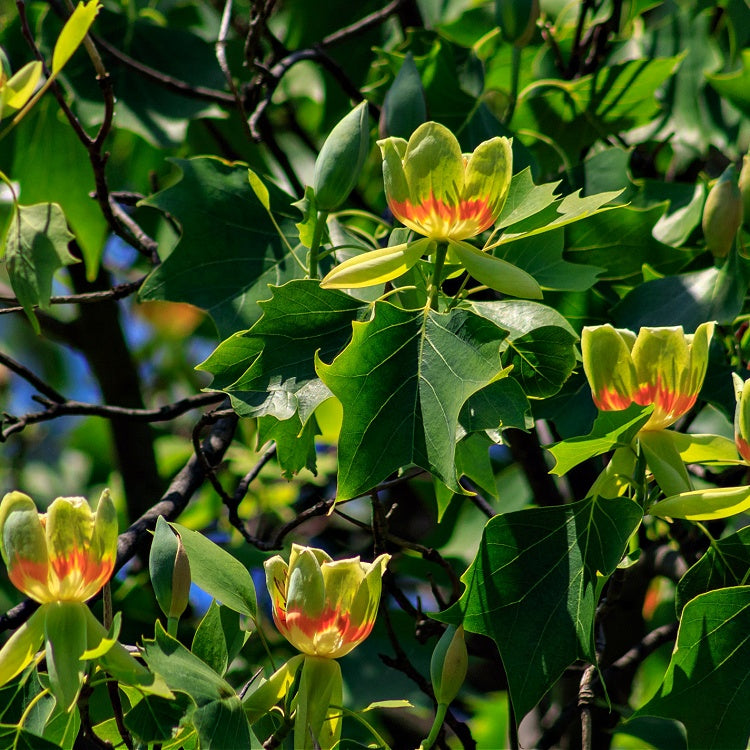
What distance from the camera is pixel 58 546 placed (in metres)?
0.92

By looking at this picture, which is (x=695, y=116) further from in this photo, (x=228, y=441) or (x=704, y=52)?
(x=228, y=441)

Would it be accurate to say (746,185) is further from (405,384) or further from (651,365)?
(405,384)

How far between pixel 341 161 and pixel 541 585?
0.55m

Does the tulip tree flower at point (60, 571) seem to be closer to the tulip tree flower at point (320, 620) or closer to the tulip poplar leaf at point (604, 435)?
the tulip tree flower at point (320, 620)

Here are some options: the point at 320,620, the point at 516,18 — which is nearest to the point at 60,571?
the point at 320,620

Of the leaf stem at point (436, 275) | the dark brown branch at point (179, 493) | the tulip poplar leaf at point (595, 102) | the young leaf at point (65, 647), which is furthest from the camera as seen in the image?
the tulip poplar leaf at point (595, 102)

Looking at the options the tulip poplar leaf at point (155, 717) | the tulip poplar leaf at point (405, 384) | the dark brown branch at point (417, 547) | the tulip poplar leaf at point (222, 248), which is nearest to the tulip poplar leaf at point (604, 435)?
the tulip poplar leaf at point (405, 384)

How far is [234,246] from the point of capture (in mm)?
1506

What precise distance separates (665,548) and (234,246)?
103 centimetres

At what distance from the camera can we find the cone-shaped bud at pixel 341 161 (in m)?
1.19

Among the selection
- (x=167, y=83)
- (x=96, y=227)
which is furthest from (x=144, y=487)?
(x=167, y=83)

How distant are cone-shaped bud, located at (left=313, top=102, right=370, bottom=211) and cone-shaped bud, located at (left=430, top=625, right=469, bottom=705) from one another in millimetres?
532

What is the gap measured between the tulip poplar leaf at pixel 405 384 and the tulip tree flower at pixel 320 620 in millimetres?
83

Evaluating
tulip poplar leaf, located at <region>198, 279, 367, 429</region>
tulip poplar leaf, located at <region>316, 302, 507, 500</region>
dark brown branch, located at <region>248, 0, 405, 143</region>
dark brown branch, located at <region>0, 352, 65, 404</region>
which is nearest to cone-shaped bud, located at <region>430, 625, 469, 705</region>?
tulip poplar leaf, located at <region>316, 302, 507, 500</region>
